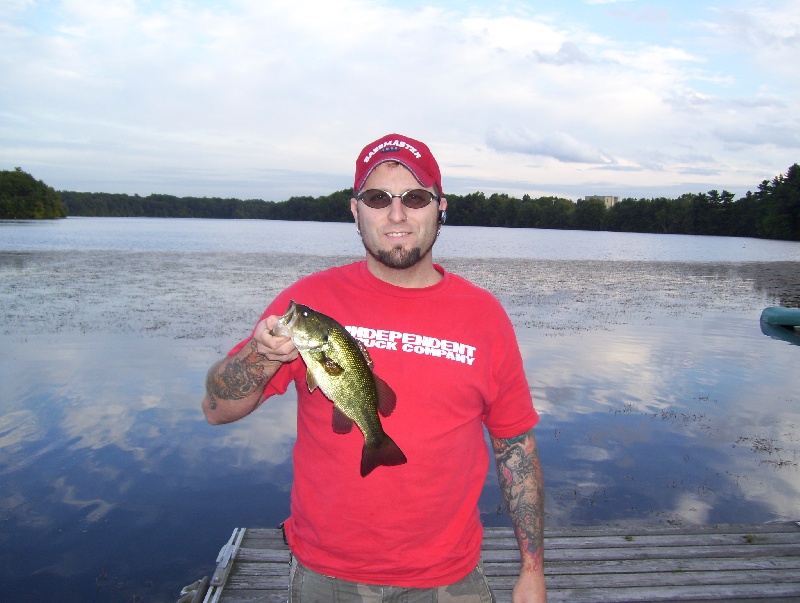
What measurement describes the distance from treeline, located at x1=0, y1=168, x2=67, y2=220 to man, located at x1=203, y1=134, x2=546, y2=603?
14579 cm

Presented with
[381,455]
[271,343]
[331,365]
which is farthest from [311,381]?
[381,455]

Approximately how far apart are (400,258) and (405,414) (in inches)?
28.7

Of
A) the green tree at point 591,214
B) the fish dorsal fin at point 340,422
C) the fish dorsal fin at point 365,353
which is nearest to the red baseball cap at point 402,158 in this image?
the fish dorsal fin at point 365,353

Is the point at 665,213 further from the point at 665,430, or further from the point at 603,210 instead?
the point at 665,430

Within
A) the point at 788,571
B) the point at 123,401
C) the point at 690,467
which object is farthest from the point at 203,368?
the point at 788,571

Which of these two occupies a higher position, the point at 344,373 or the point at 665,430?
the point at 344,373

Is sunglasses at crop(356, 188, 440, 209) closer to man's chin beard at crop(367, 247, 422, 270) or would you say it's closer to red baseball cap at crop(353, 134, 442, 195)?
red baseball cap at crop(353, 134, 442, 195)

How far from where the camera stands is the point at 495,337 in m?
3.02

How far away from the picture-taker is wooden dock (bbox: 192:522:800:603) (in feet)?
17.2

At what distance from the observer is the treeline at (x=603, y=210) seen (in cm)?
10362

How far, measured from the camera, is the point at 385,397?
2.79 meters

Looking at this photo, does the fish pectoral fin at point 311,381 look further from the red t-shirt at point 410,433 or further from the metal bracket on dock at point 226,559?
the metal bracket on dock at point 226,559

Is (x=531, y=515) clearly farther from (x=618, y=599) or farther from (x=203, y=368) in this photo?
(x=203, y=368)

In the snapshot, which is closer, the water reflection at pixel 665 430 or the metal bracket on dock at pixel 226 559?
the metal bracket on dock at pixel 226 559
